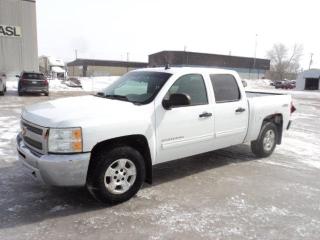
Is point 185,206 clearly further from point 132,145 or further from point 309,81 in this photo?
point 309,81

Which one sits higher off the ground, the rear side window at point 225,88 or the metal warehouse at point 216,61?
the metal warehouse at point 216,61

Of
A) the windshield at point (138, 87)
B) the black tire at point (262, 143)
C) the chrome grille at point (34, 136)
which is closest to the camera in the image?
the chrome grille at point (34, 136)

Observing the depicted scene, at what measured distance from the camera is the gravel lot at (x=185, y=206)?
375 centimetres

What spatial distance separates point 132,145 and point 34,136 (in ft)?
4.22

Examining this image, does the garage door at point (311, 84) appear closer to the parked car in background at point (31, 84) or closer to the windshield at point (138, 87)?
the parked car in background at point (31, 84)

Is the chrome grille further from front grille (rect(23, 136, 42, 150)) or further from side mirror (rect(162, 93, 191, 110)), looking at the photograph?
side mirror (rect(162, 93, 191, 110))

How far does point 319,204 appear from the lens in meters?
4.71

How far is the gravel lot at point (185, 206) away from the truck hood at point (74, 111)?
44.7 inches

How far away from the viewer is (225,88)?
591 cm

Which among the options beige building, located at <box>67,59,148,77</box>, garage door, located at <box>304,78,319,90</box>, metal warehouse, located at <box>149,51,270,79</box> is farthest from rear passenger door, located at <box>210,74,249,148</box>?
beige building, located at <box>67,59,148,77</box>

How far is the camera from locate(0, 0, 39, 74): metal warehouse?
2923cm

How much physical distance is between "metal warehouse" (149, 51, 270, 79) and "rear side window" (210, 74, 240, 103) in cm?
5559

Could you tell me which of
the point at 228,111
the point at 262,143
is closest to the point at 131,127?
the point at 228,111

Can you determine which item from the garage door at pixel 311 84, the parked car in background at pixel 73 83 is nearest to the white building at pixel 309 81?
the garage door at pixel 311 84
